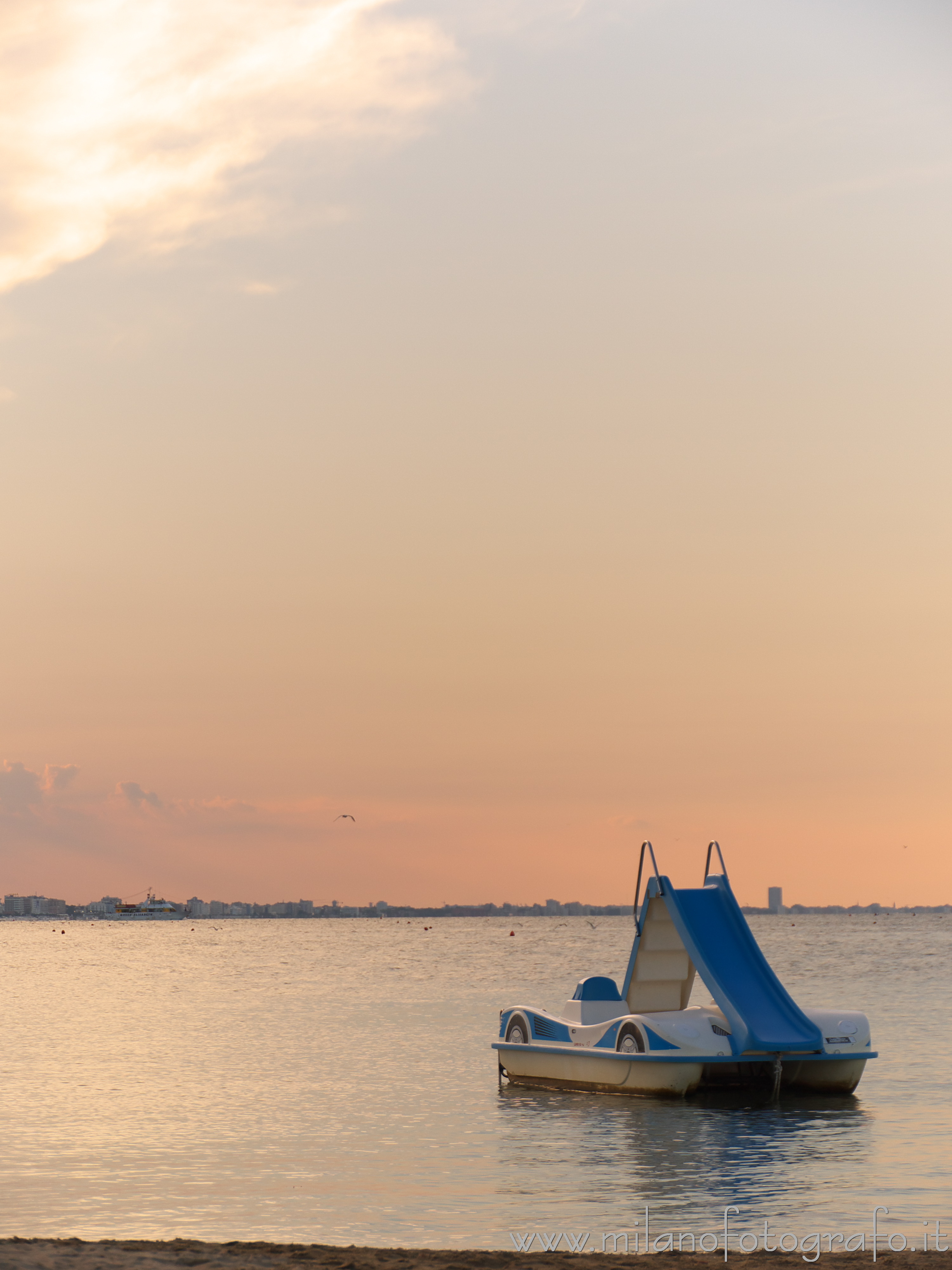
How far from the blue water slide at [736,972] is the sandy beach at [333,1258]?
40.2ft

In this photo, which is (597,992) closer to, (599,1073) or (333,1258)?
(599,1073)

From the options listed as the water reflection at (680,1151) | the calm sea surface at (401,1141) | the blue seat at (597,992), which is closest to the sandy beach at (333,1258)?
the calm sea surface at (401,1141)

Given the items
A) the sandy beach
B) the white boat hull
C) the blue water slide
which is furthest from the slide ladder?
the sandy beach

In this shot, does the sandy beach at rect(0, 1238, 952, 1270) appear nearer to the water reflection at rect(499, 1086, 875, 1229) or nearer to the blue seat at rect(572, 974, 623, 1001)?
the water reflection at rect(499, 1086, 875, 1229)

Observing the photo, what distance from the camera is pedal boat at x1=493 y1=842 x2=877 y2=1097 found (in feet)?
82.2

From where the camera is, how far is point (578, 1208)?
1650cm

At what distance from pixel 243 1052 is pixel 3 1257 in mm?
27007

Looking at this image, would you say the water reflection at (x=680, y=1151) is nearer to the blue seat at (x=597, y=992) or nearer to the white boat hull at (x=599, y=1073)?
the white boat hull at (x=599, y=1073)

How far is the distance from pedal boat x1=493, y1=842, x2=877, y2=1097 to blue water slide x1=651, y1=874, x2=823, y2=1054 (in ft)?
0.07

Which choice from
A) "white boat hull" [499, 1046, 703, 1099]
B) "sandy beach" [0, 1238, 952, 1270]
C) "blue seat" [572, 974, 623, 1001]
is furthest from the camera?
"blue seat" [572, 974, 623, 1001]

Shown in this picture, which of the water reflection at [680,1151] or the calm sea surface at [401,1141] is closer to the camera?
the calm sea surface at [401,1141]

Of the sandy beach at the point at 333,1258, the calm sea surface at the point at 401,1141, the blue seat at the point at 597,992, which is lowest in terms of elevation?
the calm sea surface at the point at 401,1141

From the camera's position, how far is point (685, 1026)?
82.8 feet

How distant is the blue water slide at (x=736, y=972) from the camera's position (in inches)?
989
